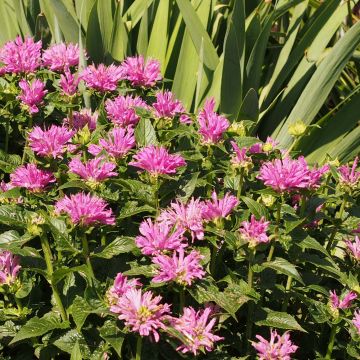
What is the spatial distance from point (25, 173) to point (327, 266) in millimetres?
773

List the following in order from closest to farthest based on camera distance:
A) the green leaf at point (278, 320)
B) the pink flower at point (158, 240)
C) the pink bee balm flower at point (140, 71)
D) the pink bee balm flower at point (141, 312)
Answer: the pink bee balm flower at point (141, 312)
the pink flower at point (158, 240)
the green leaf at point (278, 320)
the pink bee balm flower at point (140, 71)

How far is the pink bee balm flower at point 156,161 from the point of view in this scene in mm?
1549

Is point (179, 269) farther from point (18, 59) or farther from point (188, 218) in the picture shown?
point (18, 59)

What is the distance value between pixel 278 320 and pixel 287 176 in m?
0.35

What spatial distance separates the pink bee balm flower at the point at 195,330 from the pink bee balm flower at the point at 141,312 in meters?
0.06

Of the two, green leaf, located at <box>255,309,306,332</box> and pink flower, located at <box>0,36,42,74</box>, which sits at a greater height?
pink flower, located at <box>0,36,42,74</box>

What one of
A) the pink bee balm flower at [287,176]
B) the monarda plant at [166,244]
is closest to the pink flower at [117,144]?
the monarda plant at [166,244]

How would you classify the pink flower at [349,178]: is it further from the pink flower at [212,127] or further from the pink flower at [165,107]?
the pink flower at [165,107]

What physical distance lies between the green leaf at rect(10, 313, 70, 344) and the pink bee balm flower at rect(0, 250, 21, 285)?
107 mm

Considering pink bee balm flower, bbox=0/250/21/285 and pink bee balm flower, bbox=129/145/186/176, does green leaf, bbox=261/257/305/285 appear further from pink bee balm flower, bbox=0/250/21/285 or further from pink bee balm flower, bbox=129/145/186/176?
pink bee balm flower, bbox=0/250/21/285

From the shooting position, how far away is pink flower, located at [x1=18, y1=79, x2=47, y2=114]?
6.22ft

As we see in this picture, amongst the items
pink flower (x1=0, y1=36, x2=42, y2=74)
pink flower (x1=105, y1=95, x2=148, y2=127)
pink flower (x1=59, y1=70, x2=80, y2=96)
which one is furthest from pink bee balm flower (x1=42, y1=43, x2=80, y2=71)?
pink flower (x1=105, y1=95, x2=148, y2=127)

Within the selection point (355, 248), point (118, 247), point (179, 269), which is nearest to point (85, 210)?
point (118, 247)

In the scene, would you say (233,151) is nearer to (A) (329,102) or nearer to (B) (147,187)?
(B) (147,187)
